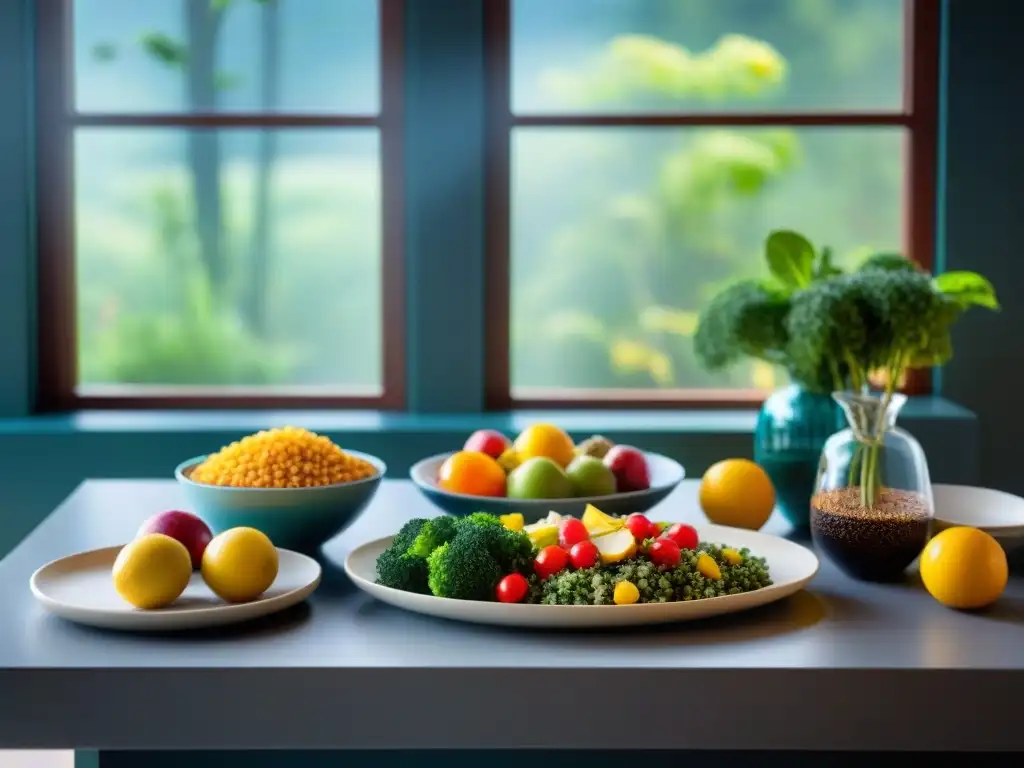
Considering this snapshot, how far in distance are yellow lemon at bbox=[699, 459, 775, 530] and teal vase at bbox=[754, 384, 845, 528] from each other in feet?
0.17

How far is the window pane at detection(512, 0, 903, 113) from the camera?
319 centimetres

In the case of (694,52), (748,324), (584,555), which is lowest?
(584,555)

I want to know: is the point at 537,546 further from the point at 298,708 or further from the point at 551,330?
the point at 551,330

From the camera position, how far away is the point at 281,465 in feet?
5.09

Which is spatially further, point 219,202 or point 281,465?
point 219,202

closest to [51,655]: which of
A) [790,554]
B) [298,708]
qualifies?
[298,708]

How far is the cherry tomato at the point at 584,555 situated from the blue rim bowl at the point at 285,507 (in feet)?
1.23

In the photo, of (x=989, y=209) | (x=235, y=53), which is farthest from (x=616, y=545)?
(x=235, y=53)

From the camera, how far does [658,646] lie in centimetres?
121

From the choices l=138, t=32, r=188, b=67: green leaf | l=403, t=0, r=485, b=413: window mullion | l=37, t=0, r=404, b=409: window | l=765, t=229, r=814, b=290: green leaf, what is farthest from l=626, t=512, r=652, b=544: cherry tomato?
l=138, t=32, r=188, b=67: green leaf

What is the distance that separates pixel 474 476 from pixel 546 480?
0.34ft

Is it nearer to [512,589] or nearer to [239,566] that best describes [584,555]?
[512,589]

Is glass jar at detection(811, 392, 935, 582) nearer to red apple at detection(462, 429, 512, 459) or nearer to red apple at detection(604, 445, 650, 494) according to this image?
red apple at detection(604, 445, 650, 494)

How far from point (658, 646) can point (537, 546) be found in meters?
0.18
